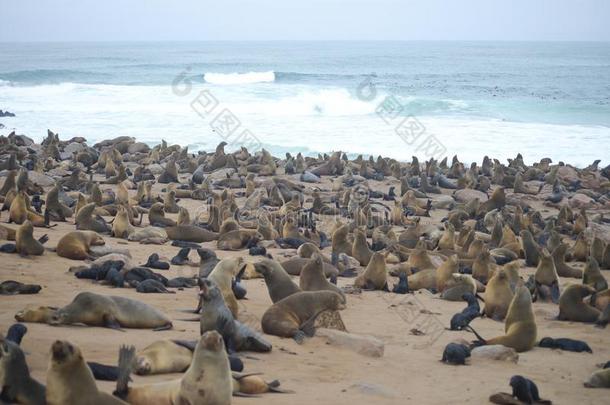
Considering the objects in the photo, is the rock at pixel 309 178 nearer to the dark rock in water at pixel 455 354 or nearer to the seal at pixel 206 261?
the seal at pixel 206 261

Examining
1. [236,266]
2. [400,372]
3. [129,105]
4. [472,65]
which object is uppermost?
[472,65]

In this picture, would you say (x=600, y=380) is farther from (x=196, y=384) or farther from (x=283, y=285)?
(x=196, y=384)

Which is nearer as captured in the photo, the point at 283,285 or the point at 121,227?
the point at 283,285

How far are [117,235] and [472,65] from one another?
63.5 m

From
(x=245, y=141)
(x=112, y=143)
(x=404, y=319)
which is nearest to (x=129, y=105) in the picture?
(x=245, y=141)

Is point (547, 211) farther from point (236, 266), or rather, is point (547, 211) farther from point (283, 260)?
point (236, 266)

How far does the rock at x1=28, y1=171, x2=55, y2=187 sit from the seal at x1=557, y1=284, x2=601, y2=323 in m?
11.0

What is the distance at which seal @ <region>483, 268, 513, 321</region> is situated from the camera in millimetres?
8250

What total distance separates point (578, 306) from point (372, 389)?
3.60 meters

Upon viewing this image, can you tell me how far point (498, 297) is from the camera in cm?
827

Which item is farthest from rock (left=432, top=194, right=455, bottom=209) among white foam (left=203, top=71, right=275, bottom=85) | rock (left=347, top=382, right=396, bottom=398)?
white foam (left=203, top=71, right=275, bottom=85)

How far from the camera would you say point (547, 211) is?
16.1m

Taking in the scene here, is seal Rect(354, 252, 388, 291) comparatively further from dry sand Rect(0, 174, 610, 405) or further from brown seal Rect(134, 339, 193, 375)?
brown seal Rect(134, 339, 193, 375)

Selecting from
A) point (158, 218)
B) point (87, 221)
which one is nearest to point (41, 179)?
point (158, 218)
